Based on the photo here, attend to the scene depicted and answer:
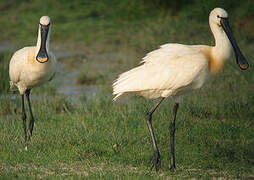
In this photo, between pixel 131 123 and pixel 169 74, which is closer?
pixel 169 74

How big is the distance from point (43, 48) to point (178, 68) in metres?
2.15

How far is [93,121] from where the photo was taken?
7.85 meters

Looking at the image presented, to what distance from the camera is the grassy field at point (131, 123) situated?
6.11m

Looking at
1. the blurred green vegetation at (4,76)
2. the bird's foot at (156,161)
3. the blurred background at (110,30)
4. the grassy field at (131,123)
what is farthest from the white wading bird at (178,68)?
the blurred green vegetation at (4,76)

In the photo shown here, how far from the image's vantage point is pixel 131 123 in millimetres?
7664

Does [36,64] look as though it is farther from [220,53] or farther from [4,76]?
[4,76]

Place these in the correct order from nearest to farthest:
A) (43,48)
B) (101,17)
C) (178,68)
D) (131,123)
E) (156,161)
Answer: (178,68)
(156,161)
(43,48)
(131,123)
(101,17)

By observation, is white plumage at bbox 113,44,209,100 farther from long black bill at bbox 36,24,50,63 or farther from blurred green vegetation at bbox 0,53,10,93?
blurred green vegetation at bbox 0,53,10,93

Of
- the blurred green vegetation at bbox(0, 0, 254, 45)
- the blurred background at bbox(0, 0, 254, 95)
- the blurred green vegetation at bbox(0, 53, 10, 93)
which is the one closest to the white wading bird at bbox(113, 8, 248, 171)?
the blurred background at bbox(0, 0, 254, 95)

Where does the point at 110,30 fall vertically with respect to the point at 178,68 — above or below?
above

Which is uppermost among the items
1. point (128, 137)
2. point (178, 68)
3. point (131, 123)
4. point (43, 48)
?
point (43, 48)

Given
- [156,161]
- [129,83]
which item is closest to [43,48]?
[129,83]

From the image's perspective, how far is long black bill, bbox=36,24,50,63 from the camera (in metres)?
7.11

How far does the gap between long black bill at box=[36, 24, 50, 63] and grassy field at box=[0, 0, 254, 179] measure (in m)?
0.96
